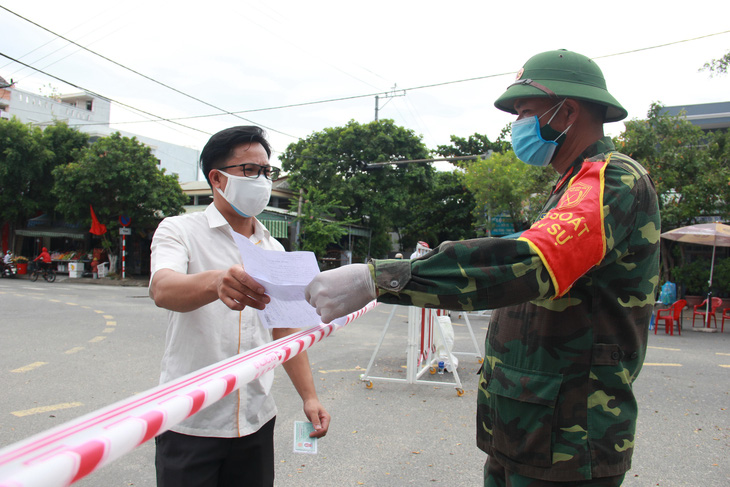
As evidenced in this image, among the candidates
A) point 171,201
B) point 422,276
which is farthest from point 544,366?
point 171,201

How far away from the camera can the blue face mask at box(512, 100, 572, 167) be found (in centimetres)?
156

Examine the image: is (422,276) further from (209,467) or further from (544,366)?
(209,467)

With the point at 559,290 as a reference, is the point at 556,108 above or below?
above

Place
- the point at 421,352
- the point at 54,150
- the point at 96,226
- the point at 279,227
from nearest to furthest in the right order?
1. the point at 421,352
2. the point at 96,226
3. the point at 54,150
4. the point at 279,227

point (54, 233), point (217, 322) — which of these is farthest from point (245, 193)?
point (54, 233)

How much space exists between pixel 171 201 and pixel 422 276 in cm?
2292

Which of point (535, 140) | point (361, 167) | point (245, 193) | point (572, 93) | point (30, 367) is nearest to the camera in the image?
point (572, 93)

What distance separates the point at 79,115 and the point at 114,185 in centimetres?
1861

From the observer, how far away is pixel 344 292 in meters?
1.14

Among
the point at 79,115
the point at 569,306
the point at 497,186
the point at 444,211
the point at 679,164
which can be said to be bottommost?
the point at 569,306

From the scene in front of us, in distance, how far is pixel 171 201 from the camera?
72.6 ft

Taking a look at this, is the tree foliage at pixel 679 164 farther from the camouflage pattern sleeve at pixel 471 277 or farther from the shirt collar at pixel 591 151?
the camouflage pattern sleeve at pixel 471 277

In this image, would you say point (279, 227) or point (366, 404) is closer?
point (366, 404)

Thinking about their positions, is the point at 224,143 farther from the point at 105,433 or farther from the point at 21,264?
the point at 21,264
